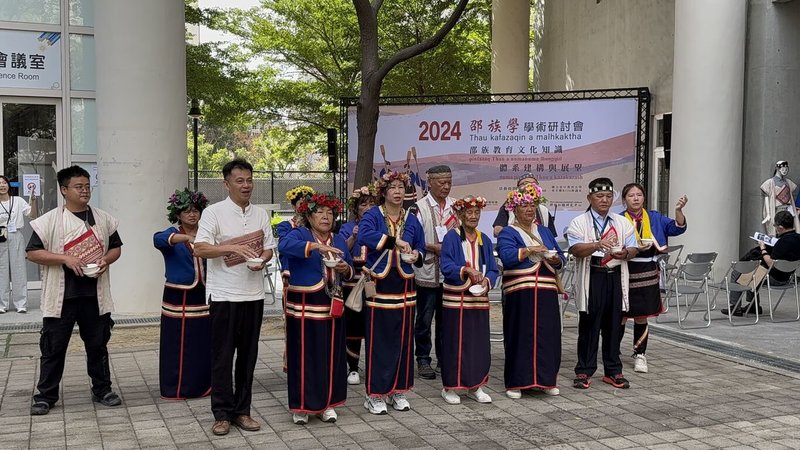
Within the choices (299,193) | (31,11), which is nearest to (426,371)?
(299,193)

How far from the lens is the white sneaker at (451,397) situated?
700 cm

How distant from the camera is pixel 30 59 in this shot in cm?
1241

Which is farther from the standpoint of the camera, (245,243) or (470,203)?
(470,203)

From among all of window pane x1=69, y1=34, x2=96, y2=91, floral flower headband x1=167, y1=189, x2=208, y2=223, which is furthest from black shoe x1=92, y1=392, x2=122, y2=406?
window pane x1=69, y1=34, x2=96, y2=91

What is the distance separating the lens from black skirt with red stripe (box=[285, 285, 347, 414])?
622 centimetres

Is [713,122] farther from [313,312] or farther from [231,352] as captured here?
[231,352]

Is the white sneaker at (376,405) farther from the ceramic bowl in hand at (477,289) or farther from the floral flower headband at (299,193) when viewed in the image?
the floral flower headband at (299,193)

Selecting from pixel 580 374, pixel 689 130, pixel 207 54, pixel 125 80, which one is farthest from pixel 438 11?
pixel 580 374

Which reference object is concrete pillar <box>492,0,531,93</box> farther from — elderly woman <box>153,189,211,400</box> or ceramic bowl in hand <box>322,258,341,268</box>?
ceramic bowl in hand <box>322,258,341,268</box>

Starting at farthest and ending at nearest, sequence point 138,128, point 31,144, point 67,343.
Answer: point 31,144 < point 138,128 < point 67,343

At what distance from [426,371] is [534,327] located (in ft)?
4.31

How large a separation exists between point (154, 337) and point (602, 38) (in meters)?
14.0

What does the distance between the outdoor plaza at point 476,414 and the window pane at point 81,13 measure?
18.5ft

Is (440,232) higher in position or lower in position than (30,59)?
lower
